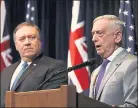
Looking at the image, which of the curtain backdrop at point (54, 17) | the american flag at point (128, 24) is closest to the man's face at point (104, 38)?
the american flag at point (128, 24)

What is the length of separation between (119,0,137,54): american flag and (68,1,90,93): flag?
45cm

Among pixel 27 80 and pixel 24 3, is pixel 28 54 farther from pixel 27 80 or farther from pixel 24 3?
pixel 24 3

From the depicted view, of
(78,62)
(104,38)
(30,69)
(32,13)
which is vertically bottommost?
(78,62)

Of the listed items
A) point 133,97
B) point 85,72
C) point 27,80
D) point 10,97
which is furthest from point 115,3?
point 10,97

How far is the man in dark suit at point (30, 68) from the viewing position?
3.03m

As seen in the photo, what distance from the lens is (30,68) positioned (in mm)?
3176

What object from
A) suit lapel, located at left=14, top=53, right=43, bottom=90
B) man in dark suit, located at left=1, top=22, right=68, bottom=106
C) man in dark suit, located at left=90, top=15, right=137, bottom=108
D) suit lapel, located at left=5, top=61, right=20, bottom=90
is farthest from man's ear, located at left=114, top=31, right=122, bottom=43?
suit lapel, located at left=5, top=61, right=20, bottom=90

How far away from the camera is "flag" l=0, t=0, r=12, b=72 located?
474 cm

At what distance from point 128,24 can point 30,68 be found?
5.08ft

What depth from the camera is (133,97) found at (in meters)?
2.39

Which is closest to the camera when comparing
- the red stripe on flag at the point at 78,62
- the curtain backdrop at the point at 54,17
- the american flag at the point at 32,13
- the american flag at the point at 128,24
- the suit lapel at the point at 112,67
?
the suit lapel at the point at 112,67

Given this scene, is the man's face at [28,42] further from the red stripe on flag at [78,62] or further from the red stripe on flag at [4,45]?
the red stripe on flag at [4,45]

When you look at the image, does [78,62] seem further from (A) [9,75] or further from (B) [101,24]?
(B) [101,24]

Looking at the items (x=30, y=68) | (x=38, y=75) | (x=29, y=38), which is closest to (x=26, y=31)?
(x=29, y=38)
